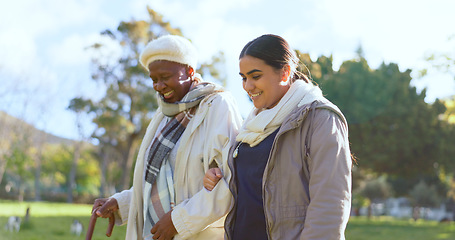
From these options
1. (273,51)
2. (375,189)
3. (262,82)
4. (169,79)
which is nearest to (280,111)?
(262,82)

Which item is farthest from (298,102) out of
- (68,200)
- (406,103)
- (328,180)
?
(68,200)

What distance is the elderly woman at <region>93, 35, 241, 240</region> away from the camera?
2471mm

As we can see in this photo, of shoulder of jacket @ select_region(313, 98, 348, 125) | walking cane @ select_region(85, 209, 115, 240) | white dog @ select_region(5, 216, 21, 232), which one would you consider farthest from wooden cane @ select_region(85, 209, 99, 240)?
white dog @ select_region(5, 216, 21, 232)

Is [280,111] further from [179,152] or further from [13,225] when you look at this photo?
[13,225]

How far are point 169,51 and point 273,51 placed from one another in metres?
0.84

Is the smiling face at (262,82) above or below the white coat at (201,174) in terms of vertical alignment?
above

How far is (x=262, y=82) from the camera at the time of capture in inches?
84.8

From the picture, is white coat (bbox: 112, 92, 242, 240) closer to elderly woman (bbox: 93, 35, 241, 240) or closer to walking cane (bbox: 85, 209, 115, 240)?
elderly woman (bbox: 93, 35, 241, 240)

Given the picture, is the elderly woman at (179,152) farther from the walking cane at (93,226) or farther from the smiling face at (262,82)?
the smiling face at (262,82)

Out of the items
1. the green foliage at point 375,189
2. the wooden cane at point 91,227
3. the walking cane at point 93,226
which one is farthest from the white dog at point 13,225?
the green foliage at point 375,189

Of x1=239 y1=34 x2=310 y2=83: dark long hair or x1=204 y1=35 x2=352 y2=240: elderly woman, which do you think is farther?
x1=239 y1=34 x2=310 y2=83: dark long hair

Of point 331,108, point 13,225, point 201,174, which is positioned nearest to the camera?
point 331,108

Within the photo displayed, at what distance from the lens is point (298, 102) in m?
2.07

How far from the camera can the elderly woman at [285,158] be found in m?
1.83
